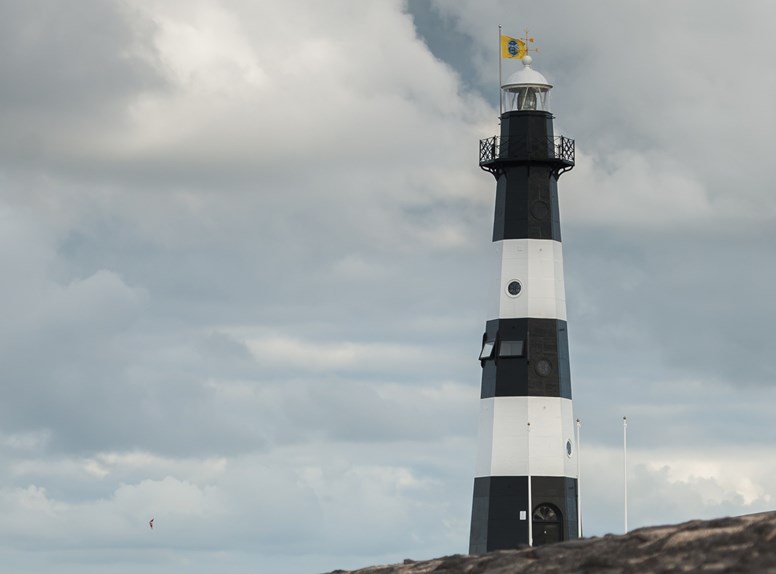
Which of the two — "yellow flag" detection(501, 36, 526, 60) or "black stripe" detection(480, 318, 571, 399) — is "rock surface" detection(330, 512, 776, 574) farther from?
"yellow flag" detection(501, 36, 526, 60)

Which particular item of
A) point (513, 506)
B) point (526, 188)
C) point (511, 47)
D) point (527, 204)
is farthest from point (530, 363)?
point (511, 47)

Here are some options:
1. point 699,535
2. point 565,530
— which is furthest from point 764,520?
point 565,530

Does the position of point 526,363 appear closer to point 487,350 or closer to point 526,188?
point 487,350

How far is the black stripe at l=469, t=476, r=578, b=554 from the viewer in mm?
69125

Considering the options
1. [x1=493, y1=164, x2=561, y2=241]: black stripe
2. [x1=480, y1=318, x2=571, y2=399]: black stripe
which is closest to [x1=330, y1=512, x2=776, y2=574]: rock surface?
[x1=480, y1=318, x2=571, y2=399]: black stripe

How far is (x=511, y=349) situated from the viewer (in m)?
70.6

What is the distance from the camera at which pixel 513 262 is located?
71438 mm

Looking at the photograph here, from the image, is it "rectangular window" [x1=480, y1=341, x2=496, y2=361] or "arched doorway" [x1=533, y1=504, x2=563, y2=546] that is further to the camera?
"rectangular window" [x1=480, y1=341, x2=496, y2=361]

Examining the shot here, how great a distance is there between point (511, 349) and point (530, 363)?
109cm

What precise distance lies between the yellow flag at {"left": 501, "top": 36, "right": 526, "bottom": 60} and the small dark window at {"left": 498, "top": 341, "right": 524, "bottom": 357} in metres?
13.8

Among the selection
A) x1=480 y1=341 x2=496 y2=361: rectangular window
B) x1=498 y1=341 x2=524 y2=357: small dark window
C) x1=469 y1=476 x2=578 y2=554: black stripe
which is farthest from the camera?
x1=480 y1=341 x2=496 y2=361: rectangular window

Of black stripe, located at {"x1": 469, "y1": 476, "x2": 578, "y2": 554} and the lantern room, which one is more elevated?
the lantern room

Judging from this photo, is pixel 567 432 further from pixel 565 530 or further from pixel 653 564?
pixel 653 564

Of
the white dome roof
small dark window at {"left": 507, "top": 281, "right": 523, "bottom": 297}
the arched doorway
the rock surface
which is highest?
the white dome roof
